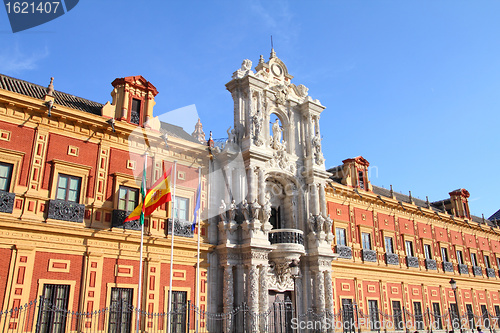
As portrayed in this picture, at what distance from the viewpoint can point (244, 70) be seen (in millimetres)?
22906

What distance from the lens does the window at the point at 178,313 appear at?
1738 cm

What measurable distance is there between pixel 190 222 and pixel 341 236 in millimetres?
11134

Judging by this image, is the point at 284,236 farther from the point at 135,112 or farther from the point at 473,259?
the point at 473,259

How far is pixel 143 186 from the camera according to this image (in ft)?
55.1

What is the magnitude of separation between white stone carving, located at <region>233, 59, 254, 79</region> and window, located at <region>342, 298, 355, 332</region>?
547 inches

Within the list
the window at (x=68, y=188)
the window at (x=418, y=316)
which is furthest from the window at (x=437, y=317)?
the window at (x=68, y=188)

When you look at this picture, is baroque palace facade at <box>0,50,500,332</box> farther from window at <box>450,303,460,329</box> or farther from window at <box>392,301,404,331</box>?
window at <box>450,303,460,329</box>

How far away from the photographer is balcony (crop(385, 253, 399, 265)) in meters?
28.4

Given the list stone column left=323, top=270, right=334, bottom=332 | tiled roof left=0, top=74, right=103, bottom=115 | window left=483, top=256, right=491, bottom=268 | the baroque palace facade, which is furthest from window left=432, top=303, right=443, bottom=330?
tiled roof left=0, top=74, right=103, bottom=115

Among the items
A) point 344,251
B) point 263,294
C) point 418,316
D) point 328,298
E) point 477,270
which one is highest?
point 344,251

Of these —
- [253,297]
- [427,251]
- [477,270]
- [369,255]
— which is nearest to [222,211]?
[253,297]

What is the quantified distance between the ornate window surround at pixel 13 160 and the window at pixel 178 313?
24.2 ft

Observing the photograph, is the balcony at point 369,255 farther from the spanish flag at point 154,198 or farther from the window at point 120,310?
the window at point 120,310

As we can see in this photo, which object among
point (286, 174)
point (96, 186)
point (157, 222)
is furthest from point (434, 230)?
point (96, 186)
